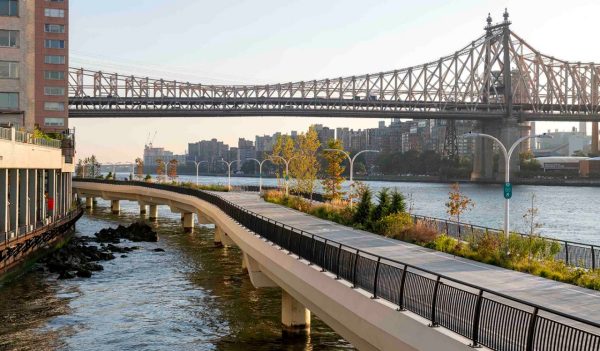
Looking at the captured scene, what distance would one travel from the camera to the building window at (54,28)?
117 metres

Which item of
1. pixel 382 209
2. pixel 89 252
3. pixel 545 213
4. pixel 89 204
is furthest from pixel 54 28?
pixel 382 209

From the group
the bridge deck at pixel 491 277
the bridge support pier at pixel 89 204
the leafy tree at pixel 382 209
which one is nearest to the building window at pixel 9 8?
the leafy tree at pixel 382 209

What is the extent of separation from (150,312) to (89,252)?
20.3 meters

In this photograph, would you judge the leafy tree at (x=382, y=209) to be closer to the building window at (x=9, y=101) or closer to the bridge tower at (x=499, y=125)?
the building window at (x=9, y=101)

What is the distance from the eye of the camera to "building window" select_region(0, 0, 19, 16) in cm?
5672

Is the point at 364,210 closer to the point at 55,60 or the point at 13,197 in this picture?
the point at 13,197

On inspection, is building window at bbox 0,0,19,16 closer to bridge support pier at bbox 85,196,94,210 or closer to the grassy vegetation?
the grassy vegetation

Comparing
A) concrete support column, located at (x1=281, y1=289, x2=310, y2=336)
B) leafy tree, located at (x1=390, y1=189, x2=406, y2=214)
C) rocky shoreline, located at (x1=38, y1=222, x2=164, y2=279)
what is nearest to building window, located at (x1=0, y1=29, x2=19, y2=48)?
rocky shoreline, located at (x1=38, y1=222, x2=164, y2=279)

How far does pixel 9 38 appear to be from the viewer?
5681 cm

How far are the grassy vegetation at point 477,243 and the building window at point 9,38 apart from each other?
1219 inches

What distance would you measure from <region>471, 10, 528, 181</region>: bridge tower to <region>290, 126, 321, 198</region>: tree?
9150cm

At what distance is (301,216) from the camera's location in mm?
47094

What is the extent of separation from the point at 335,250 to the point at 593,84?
186 metres

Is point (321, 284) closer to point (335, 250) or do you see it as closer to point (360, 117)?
point (335, 250)
